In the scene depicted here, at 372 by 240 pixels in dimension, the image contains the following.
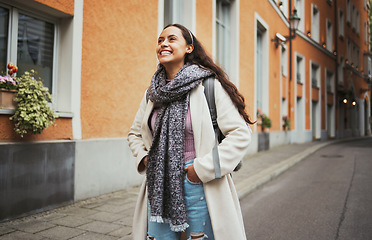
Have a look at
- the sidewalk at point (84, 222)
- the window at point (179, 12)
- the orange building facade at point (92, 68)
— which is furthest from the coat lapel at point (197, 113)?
the window at point (179, 12)

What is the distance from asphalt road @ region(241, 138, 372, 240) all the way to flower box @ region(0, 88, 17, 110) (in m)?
3.27

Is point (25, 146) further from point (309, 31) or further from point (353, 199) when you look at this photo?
point (309, 31)

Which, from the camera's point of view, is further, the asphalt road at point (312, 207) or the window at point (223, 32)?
the window at point (223, 32)

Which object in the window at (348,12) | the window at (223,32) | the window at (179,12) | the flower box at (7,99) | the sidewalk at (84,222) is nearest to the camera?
the sidewalk at (84,222)

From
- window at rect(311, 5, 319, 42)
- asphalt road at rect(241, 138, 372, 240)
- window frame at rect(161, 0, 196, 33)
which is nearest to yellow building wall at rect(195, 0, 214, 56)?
window frame at rect(161, 0, 196, 33)

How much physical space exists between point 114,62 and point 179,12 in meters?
3.30

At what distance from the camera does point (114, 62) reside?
19.0ft

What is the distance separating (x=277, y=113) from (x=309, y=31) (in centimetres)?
752

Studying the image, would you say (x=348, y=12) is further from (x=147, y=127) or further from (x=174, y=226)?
(x=174, y=226)

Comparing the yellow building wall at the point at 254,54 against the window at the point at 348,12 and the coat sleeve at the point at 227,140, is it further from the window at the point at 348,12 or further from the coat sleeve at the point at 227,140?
the window at the point at 348,12

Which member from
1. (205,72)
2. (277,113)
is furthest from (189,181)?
(277,113)

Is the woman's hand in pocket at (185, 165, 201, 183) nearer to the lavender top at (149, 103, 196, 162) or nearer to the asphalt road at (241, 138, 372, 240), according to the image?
the lavender top at (149, 103, 196, 162)

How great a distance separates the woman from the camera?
6.09 ft

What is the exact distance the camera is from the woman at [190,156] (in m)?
1.86
